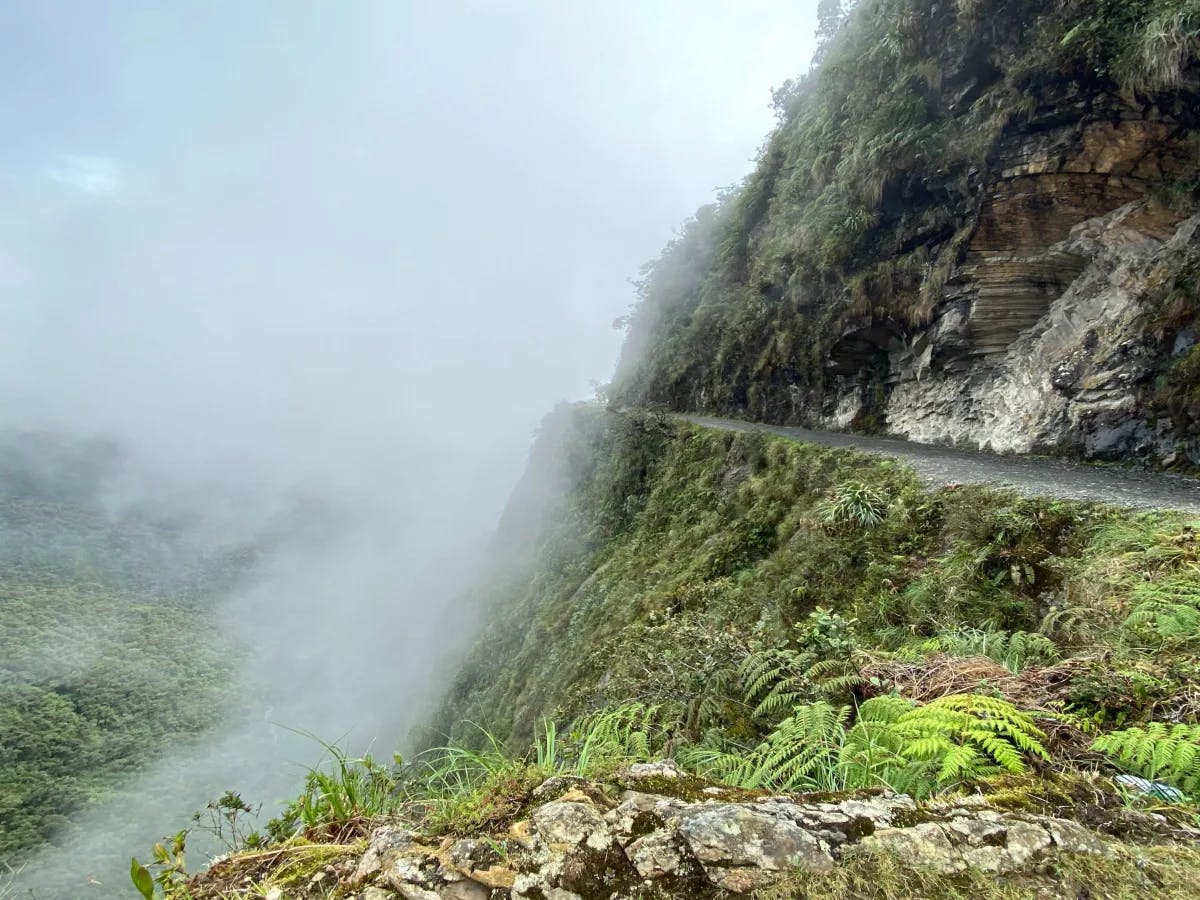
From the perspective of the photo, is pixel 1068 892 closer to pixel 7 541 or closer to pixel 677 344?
pixel 677 344

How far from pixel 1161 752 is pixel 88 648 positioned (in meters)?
68.2

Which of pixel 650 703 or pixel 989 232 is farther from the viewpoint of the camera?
pixel 989 232

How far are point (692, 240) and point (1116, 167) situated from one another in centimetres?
2024

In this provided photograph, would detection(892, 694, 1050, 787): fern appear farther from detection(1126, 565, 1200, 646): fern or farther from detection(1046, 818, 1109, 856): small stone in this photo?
detection(1126, 565, 1200, 646): fern

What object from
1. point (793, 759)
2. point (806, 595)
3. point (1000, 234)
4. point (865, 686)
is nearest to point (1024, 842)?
point (793, 759)

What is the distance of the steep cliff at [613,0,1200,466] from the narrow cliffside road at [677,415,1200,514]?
612 mm

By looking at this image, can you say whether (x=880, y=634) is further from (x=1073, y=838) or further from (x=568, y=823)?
(x=568, y=823)

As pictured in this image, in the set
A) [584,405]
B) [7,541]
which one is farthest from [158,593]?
[584,405]

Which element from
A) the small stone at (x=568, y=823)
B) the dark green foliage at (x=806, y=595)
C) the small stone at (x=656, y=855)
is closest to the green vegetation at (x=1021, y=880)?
the small stone at (x=656, y=855)

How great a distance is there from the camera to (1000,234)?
10.1 m

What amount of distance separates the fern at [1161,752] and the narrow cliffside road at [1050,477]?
15.4 feet

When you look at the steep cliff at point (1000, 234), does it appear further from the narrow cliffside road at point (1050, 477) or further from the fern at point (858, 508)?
the fern at point (858, 508)

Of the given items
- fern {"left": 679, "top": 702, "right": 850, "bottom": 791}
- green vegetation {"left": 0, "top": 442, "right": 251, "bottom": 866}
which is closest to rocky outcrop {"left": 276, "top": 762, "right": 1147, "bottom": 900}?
fern {"left": 679, "top": 702, "right": 850, "bottom": 791}

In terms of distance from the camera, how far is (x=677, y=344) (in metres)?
23.4
